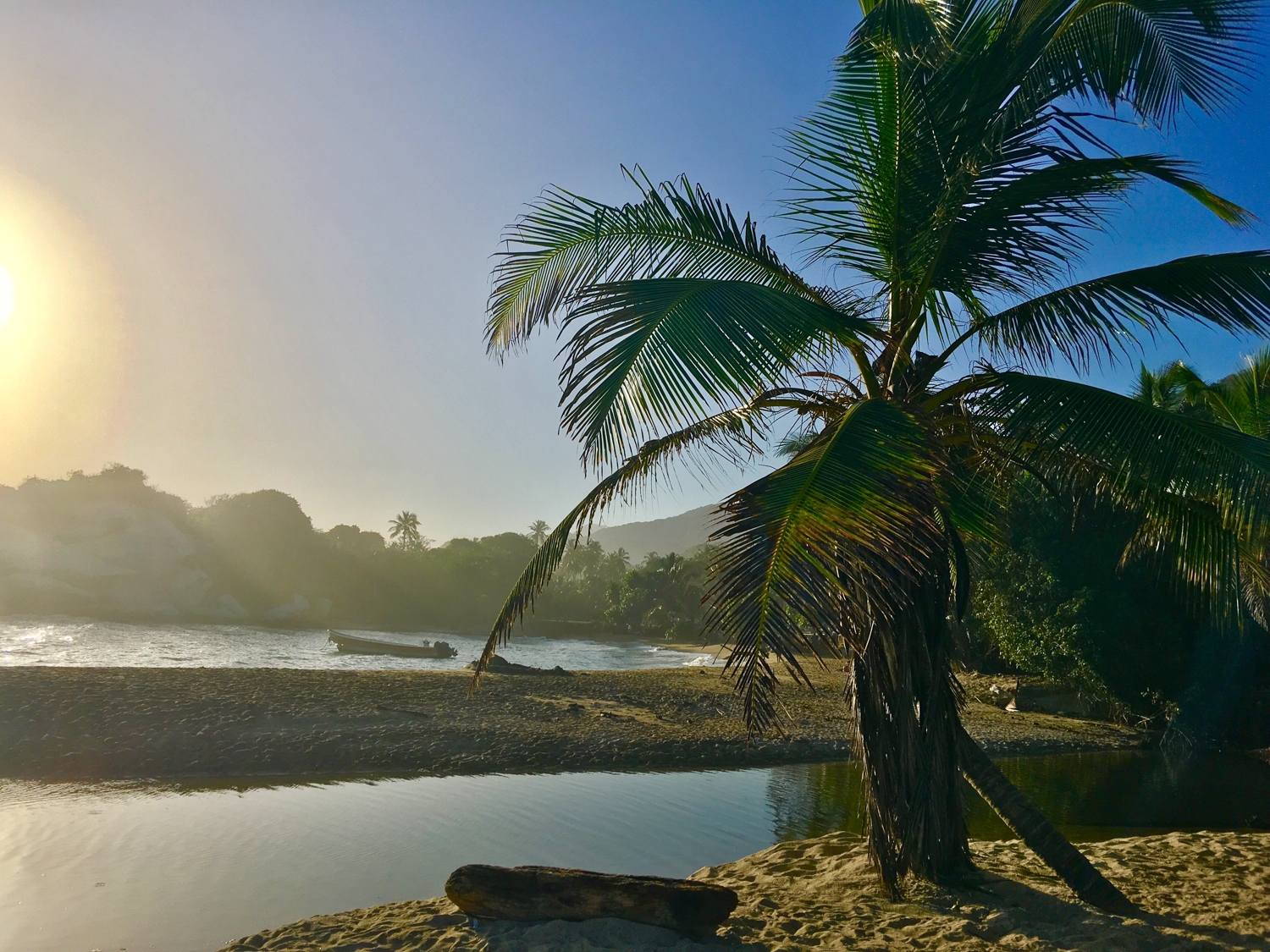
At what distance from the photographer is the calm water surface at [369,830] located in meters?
5.77

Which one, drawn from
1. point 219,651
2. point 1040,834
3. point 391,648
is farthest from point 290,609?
point 1040,834

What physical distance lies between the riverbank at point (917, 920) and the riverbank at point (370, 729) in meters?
2.18

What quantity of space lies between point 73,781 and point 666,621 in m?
56.1

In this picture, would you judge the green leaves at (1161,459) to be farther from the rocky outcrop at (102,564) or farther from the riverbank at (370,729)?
the rocky outcrop at (102,564)

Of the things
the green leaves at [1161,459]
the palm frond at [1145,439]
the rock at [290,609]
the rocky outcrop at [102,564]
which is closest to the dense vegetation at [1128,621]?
the green leaves at [1161,459]

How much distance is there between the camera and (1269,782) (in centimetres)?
1230

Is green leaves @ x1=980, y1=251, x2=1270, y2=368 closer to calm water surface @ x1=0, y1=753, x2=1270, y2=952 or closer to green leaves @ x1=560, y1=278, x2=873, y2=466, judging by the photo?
green leaves @ x1=560, y1=278, x2=873, y2=466

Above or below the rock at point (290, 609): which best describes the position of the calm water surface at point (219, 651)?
below

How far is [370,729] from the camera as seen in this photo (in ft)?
41.8

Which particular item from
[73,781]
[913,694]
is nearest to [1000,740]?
[913,694]

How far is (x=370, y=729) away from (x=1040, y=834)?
10.5 meters

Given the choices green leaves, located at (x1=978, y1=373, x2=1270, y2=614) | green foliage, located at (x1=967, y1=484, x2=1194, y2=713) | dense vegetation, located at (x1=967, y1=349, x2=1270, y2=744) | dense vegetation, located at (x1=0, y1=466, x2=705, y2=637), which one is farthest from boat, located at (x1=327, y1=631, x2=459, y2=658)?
green leaves, located at (x1=978, y1=373, x2=1270, y2=614)

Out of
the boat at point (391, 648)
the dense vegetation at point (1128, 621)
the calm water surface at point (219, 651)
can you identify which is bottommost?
the calm water surface at point (219, 651)

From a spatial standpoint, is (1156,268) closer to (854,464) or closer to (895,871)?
(854,464)
